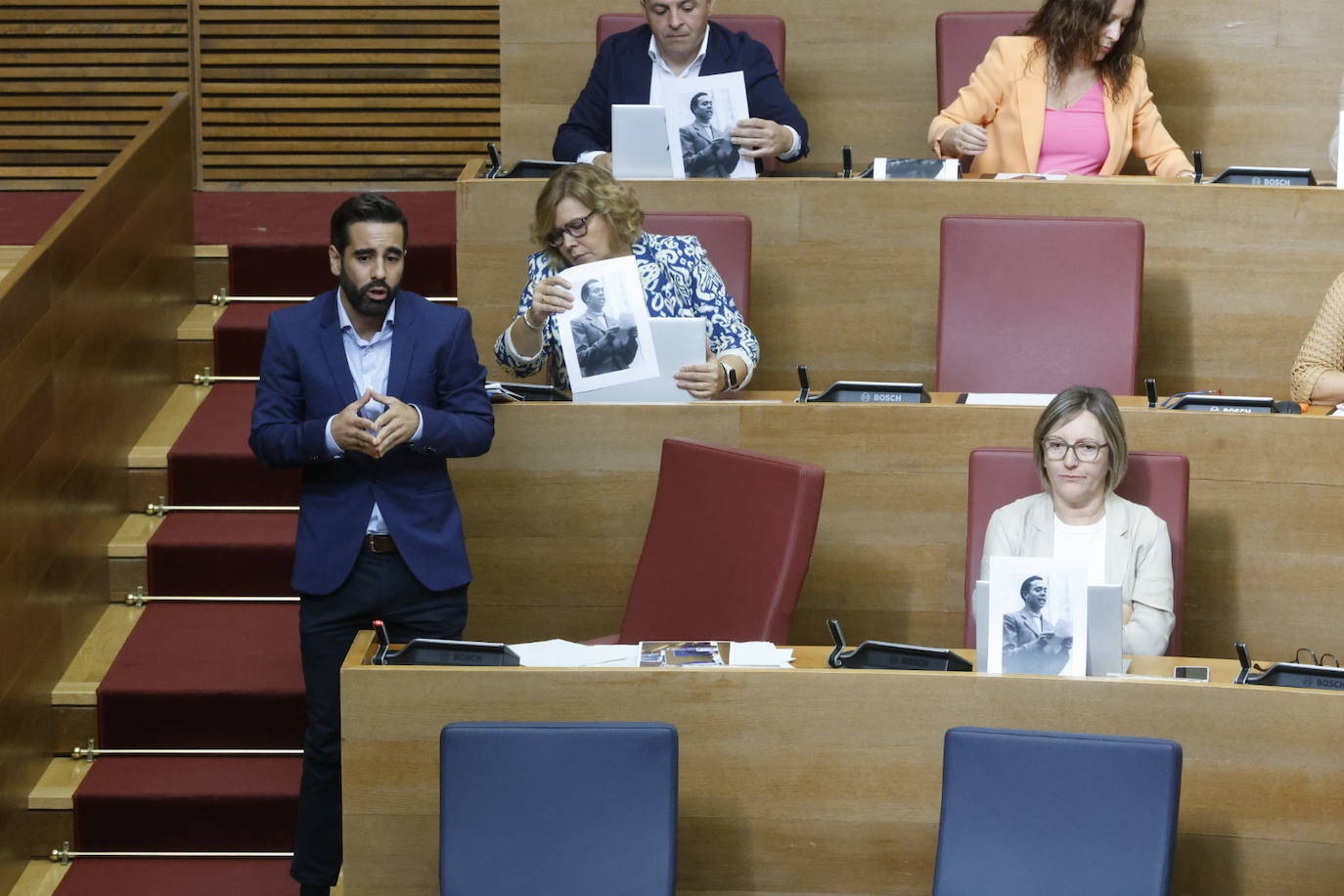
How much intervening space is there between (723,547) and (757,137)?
1.19m

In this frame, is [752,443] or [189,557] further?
[189,557]

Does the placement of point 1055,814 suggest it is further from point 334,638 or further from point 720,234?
point 720,234

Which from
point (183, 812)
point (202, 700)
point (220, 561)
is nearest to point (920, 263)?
point (220, 561)

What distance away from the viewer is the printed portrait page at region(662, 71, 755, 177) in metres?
3.59

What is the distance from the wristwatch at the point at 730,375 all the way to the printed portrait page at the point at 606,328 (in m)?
0.15

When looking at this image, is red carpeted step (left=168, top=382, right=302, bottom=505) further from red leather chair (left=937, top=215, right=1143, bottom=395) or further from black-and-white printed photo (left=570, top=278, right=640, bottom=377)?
red leather chair (left=937, top=215, right=1143, bottom=395)

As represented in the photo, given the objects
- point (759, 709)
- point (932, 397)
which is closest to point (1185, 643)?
point (932, 397)

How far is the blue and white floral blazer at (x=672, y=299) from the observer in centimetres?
310

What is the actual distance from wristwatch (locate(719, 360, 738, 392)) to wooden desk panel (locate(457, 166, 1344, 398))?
623 millimetres

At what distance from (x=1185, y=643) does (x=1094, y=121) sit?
4.39 feet

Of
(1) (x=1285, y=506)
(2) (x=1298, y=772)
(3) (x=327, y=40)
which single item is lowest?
(2) (x=1298, y=772)

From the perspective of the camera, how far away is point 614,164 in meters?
→ 3.65

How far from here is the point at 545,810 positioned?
215cm

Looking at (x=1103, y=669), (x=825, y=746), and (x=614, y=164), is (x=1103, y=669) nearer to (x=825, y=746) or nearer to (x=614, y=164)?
(x=825, y=746)
